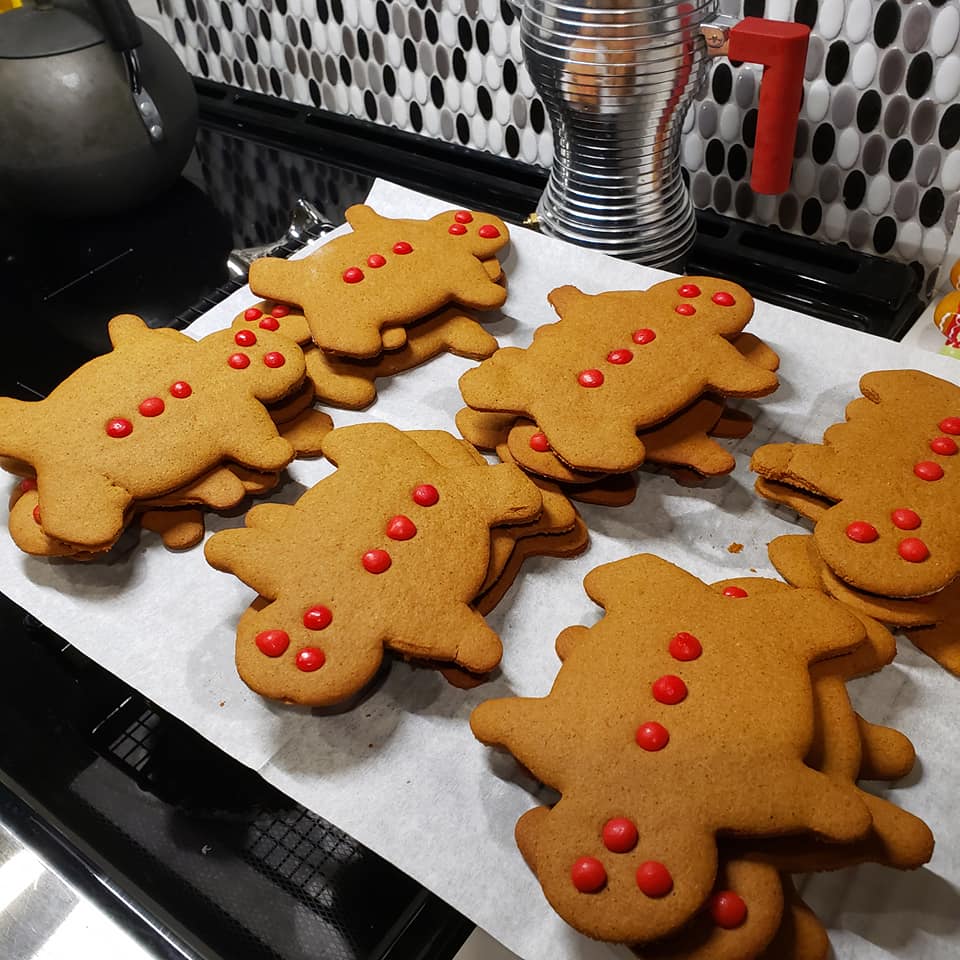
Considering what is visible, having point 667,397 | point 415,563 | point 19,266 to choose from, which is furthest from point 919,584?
point 19,266

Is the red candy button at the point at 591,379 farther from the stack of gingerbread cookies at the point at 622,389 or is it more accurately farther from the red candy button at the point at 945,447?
the red candy button at the point at 945,447

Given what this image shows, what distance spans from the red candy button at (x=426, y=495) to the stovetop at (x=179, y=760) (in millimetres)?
274

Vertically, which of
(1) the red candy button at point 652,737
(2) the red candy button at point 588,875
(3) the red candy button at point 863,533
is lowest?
(2) the red candy button at point 588,875

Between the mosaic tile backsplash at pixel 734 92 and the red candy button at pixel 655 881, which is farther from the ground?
the mosaic tile backsplash at pixel 734 92

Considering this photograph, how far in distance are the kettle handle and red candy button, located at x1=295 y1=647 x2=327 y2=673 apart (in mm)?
901

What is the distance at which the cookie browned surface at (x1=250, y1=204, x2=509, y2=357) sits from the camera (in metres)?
1.07

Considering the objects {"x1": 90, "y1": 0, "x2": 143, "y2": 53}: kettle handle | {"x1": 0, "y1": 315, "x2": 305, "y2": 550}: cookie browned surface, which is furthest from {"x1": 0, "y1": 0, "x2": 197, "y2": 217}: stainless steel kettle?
{"x1": 0, "y1": 315, "x2": 305, "y2": 550}: cookie browned surface

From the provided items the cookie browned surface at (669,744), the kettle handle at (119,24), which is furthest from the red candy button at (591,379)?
the kettle handle at (119,24)

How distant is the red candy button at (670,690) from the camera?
0.70 meters

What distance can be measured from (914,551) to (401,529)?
16.8 inches

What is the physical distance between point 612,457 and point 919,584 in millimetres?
277

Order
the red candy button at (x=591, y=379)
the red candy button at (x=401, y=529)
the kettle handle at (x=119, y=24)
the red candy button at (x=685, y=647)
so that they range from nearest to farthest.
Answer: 1. the red candy button at (x=685, y=647)
2. the red candy button at (x=401, y=529)
3. the red candy button at (x=591, y=379)
4. the kettle handle at (x=119, y=24)

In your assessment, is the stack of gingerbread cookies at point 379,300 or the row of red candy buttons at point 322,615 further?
the stack of gingerbread cookies at point 379,300

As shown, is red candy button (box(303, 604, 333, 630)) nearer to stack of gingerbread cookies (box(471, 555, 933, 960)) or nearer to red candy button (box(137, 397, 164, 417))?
stack of gingerbread cookies (box(471, 555, 933, 960))
